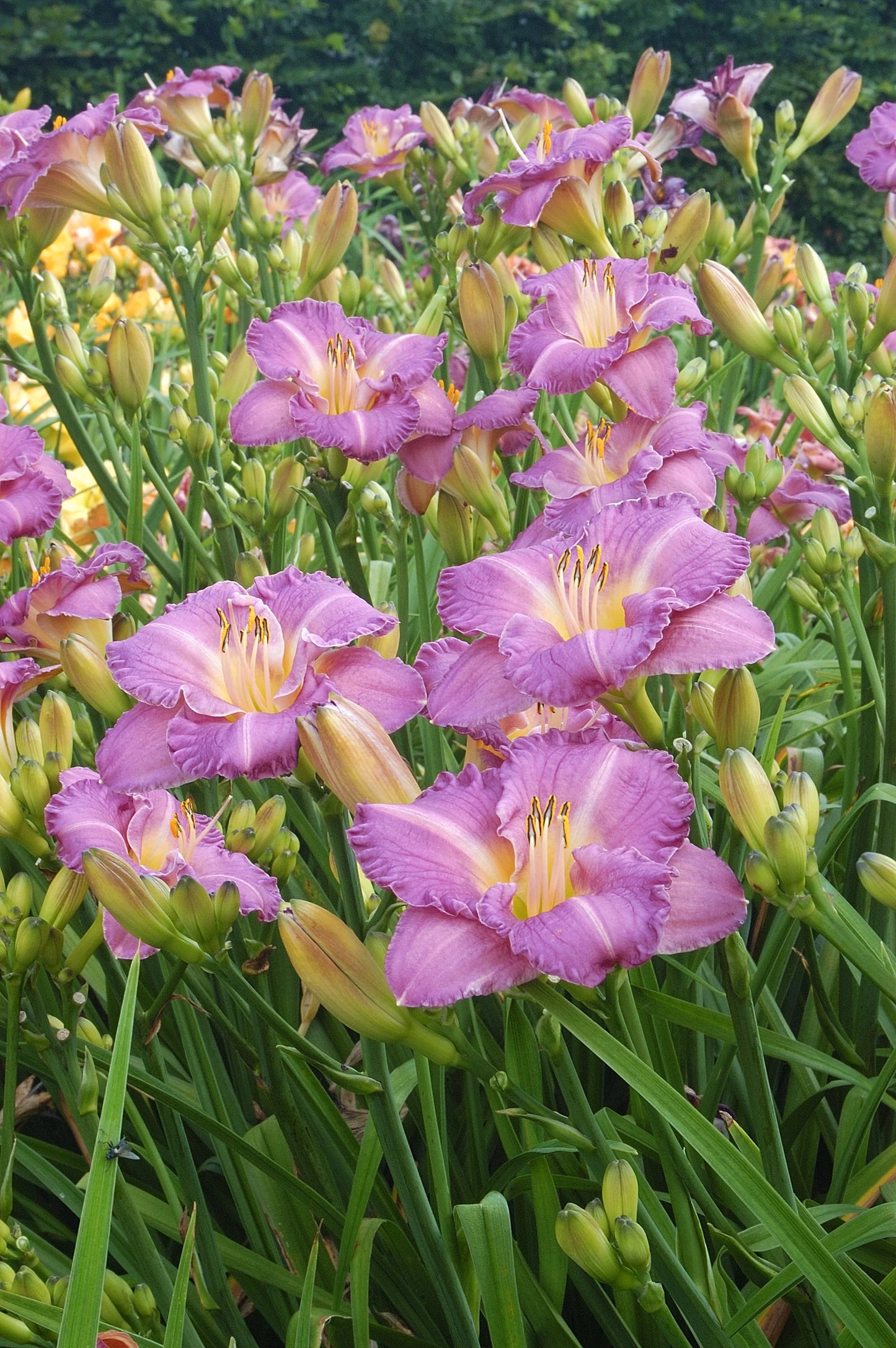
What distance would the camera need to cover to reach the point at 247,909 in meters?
0.83

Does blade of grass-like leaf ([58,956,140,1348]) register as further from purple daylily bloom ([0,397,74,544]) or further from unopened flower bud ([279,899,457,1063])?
purple daylily bloom ([0,397,74,544])

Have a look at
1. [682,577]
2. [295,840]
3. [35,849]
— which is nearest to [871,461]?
[682,577]

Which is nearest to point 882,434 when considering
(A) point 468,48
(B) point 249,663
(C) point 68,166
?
(B) point 249,663

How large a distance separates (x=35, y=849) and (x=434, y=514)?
1.86ft

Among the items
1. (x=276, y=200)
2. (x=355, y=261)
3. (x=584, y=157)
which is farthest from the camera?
(x=355, y=261)

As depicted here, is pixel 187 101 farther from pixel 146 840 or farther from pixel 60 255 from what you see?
pixel 60 255

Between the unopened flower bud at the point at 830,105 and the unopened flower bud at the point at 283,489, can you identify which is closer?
the unopened flower bud at the point at 283,489

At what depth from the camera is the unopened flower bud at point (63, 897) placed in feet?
2.90

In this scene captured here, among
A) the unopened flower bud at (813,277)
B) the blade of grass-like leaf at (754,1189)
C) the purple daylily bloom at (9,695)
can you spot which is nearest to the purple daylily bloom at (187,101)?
the unopened flower bud at (813,277)

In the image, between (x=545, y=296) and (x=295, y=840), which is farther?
(x=545, y=296)

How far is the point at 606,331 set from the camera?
3.84 ft

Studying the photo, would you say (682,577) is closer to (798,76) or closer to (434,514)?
(434,514)

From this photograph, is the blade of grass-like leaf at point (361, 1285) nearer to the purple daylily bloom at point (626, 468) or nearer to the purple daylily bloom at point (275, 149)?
the purple daylily bloom at point (626, 468)

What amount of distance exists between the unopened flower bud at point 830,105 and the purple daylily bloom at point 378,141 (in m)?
0.63
